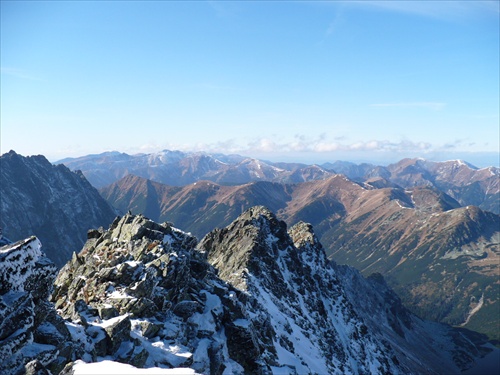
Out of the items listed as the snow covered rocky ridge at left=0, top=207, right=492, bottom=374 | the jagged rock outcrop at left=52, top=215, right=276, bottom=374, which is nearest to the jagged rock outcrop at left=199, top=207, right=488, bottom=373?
the snow covered rocky ridge at left=0, top=207, right=492, bottom=374

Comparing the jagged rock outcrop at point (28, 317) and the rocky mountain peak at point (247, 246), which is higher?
the jagged rock outcrop at point (28, 317)

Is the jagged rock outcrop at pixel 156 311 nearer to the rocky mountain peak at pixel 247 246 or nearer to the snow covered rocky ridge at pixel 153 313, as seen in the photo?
the snow covered rocky ridge at pixel 153 313

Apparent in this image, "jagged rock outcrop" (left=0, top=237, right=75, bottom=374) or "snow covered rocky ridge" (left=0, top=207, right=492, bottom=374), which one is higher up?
"jagged rock outcrop" (left=0, top=237, right=75, bottom=374)

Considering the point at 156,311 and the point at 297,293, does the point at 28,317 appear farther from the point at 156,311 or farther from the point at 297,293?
the point at 297,293

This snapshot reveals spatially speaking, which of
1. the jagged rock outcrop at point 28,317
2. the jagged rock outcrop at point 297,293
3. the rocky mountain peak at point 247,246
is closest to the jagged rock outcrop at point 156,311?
the jagged rock outcrop at point 28,317

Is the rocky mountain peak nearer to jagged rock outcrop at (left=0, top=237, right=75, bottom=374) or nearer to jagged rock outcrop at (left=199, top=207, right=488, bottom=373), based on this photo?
jagged rock outcrop at (left=199, top=207, right=488, bottom=373)

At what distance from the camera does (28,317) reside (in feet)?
82.4

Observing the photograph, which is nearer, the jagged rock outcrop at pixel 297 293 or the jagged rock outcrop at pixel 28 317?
the jagged rock outcrop at pixel 28 317

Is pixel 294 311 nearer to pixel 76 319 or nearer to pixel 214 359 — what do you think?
pixel 214 359

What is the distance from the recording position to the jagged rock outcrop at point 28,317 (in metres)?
23.4

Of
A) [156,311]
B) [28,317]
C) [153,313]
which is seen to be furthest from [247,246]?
[28,317]

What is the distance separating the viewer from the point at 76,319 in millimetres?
33156

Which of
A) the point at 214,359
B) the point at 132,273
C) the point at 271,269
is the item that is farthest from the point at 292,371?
the point at 271,269

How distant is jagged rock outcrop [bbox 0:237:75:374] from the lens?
23.4 metres
